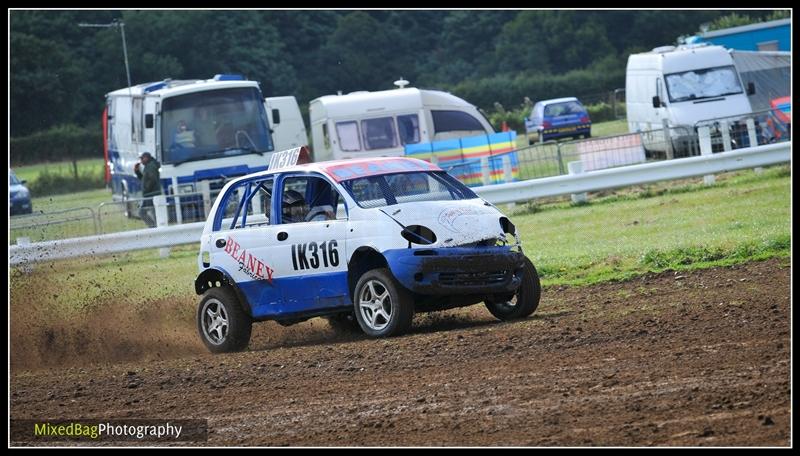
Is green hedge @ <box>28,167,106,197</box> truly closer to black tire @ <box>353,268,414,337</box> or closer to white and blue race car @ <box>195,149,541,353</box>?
white and blue race car @ <box>195,149,541,353</box>

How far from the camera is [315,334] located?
527 inches

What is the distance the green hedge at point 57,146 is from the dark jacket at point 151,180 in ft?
104

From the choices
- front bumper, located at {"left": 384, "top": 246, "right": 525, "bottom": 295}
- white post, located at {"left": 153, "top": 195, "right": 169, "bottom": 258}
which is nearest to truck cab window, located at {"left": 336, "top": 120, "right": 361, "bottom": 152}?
white post, located at {"left": 153, "top": 195, "right": 169, "bottom": 258}

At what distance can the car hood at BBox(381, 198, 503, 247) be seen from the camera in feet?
37.7

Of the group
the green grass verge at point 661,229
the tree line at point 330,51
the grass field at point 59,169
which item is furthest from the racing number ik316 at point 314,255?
the tree line at point 330,51

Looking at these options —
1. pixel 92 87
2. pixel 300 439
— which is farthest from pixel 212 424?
pixel 92 87

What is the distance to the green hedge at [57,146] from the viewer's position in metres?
58.2

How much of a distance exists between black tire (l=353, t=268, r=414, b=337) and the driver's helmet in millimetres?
1130

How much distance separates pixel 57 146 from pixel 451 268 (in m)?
51.1

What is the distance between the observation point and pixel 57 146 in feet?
196

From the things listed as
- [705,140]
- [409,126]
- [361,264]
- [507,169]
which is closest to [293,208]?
[361,264]

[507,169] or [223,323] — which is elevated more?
[507,169]

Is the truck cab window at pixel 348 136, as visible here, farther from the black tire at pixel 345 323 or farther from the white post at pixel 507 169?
the black tire at pixel 345 323

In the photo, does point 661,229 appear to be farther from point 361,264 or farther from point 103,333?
point 103,333
